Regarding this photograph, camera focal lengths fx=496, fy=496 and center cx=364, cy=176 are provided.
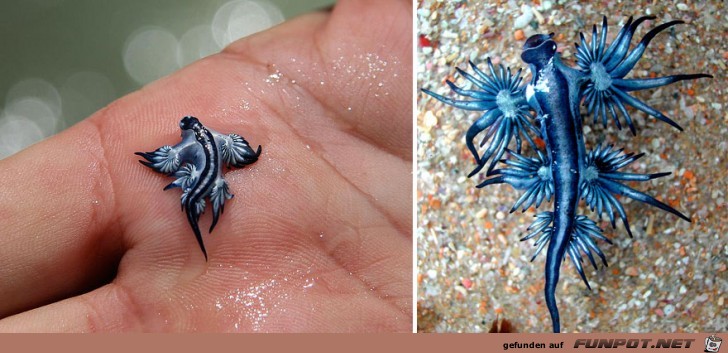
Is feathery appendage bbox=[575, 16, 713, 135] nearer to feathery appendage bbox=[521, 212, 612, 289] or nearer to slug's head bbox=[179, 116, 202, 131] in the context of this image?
feathery appendage bbox=[521, 212, 612, 289]

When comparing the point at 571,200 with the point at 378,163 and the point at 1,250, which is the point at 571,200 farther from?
the point at 1,250

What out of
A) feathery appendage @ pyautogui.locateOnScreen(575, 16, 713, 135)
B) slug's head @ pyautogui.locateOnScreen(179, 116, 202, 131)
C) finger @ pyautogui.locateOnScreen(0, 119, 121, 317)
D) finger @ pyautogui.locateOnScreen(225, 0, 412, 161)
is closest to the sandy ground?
feathery appendage @ pyautogui.locateOnScreen(575, 16, 713, 135)

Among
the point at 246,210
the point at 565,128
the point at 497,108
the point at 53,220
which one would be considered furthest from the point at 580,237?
the point at 53,220

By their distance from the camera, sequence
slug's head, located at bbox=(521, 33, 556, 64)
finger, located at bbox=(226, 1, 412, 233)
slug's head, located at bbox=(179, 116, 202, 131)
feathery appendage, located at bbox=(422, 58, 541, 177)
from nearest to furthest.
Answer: slug's head, located at bbox=(521, 33, 556, 64) < feathery appendage, located at bbox=(422, 58, 541, 177) < slug's head, located at bbox=(179, 116, 202, 131) < finger, located at bbox=(226, 1, 412, 233)

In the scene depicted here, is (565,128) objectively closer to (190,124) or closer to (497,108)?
(497,108)

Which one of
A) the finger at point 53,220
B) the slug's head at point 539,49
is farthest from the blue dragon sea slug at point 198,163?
the slug's head at point 539,49

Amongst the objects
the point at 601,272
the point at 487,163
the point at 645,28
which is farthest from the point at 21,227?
the point at 645,28
